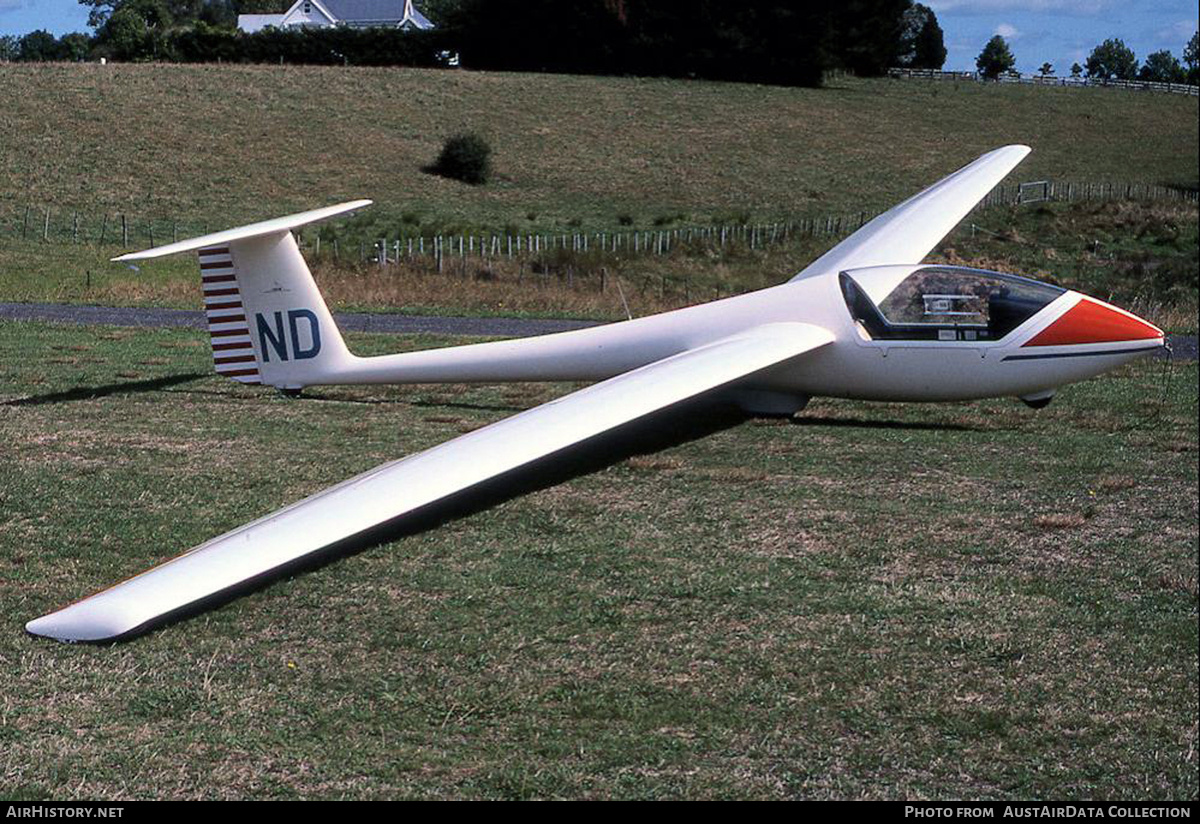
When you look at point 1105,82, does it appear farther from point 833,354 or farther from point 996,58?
point 833,354

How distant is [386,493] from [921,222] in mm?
9361

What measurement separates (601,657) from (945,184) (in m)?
11.1

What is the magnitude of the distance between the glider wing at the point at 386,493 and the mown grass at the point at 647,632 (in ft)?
1.47

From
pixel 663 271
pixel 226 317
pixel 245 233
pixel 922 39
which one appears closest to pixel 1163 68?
pixel 922 39

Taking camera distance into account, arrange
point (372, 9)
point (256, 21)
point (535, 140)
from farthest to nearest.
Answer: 1. point (535, 140)
2. point (372, 9)
3. point (256, 21)

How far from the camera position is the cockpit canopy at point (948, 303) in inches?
401

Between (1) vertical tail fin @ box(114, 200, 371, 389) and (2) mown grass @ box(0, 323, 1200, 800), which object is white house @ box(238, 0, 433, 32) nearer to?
(1) vertical tail fin @ box(114, 200, 371, 389)

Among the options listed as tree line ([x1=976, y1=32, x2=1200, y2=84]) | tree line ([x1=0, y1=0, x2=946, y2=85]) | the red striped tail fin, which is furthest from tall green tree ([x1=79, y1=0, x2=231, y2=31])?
tree line ([x1=976, y1=32, x2=1200, y2=84])

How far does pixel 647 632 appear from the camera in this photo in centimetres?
588

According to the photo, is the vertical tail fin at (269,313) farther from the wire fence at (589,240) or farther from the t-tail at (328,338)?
the wire fence at (589,240)

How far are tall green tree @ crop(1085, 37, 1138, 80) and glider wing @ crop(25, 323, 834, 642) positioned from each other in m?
3.42

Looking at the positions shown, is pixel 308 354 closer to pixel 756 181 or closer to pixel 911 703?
pixel 911 703
